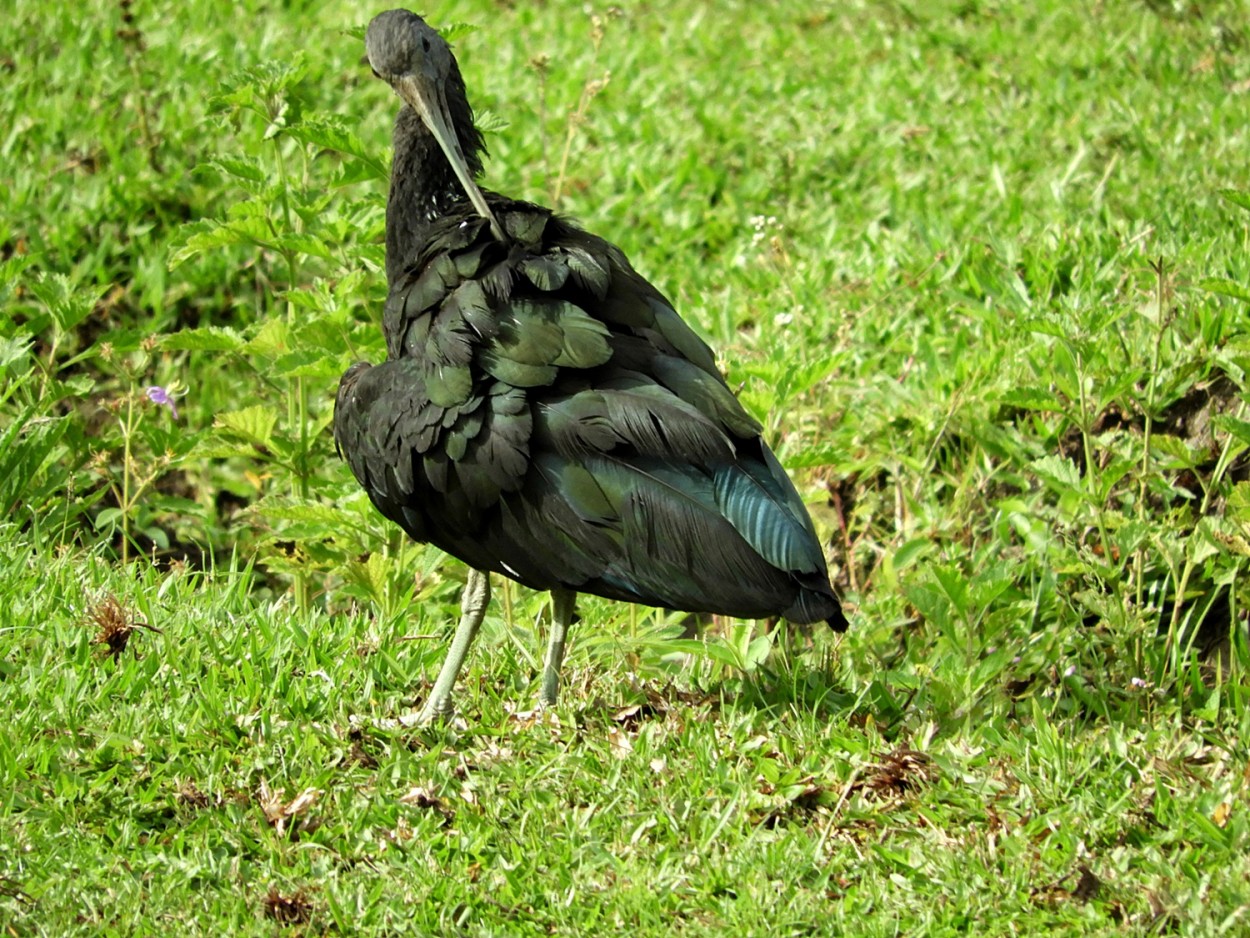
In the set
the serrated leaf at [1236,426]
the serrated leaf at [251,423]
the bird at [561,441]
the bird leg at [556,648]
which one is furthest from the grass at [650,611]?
the bird at [561,441]

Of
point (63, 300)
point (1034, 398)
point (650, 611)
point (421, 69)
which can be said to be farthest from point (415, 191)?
point (1034, 398)

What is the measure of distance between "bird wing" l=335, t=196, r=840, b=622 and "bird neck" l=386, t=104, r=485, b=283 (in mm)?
287

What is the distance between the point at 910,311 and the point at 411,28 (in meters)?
2.74

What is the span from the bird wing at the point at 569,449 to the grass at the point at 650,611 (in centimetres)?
50

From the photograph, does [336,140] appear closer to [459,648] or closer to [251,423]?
[251,423]

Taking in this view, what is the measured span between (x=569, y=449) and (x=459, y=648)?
0.71m

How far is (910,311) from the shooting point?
6.35m

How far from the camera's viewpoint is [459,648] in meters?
4.15

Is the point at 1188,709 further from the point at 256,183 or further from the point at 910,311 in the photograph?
the point at 256,183

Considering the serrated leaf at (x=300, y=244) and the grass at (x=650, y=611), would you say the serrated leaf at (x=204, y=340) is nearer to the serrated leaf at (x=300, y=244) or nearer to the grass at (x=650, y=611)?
the grass at (x=650, y=611)

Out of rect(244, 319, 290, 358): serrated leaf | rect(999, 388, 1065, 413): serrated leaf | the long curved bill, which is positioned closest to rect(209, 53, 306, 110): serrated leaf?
the long curved bill

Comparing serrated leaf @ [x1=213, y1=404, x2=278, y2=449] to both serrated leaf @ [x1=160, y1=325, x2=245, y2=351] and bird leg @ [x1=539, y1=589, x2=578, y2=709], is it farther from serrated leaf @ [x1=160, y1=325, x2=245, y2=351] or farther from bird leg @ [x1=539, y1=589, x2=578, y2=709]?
bird leg @ [x1=539, y1=589, x2=578, y2=709]

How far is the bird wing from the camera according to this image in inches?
148

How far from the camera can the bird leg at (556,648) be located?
165 inches
